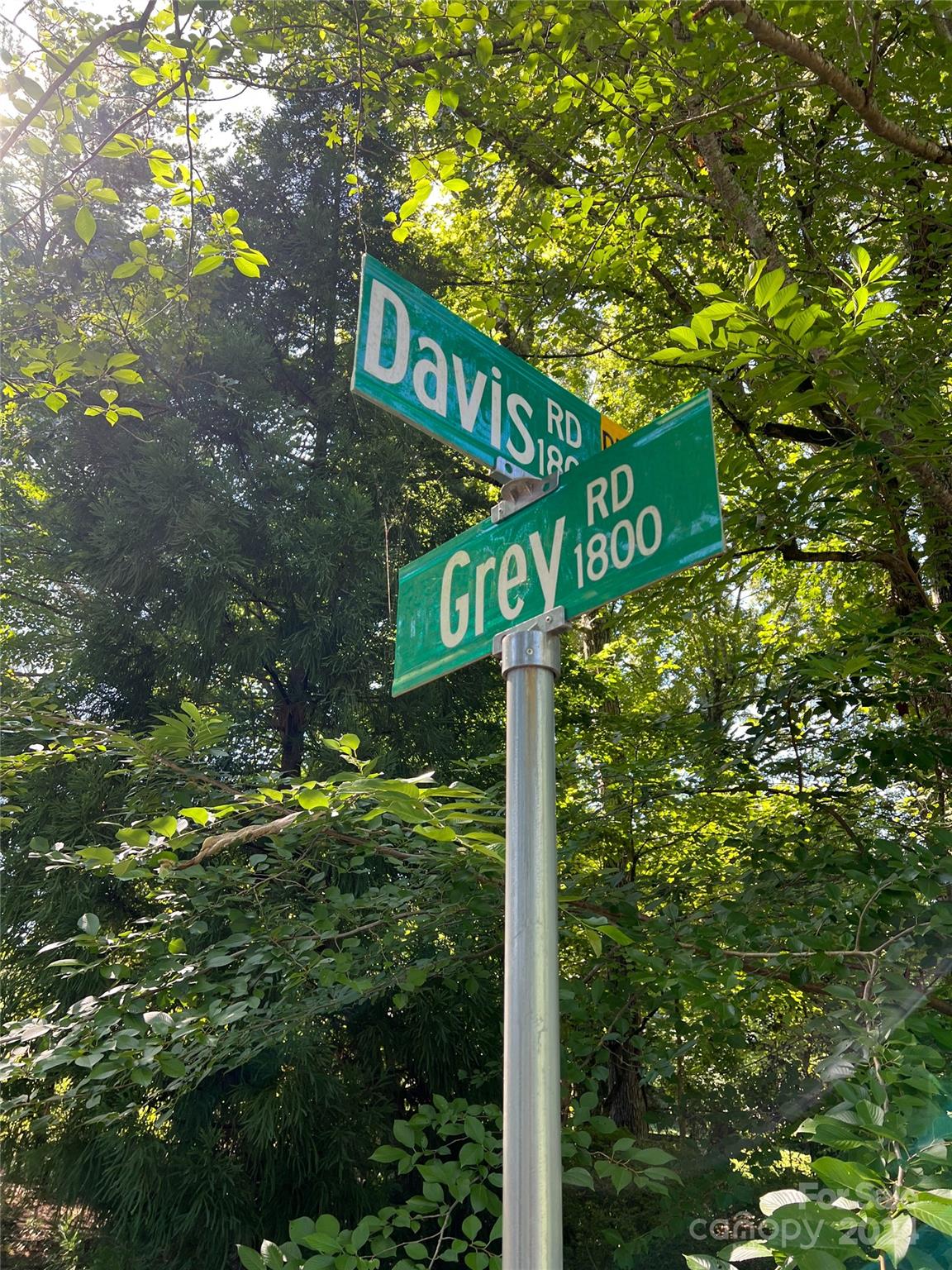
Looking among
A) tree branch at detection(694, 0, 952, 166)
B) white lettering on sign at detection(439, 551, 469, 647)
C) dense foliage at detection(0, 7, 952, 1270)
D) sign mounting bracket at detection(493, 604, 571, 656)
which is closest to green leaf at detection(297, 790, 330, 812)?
dense foliage at detection(0, 7, 952, 1270)

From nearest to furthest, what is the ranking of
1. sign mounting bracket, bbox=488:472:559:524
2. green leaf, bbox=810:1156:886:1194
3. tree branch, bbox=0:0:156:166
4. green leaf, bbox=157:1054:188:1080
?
green leaf, bbox=810:1156:886:1194
sign mounting bracket, bbox=488:472:559:524
green leaf, bbox=157:1054:188:1080
tree branch, bbox=0:0:156:166

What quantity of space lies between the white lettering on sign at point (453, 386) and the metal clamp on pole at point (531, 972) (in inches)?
14.1

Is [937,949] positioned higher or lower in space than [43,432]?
lower

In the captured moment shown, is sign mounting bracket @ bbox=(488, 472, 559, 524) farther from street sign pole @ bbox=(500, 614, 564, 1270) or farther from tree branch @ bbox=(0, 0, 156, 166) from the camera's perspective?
tree branch @ bbox=(0, 0, 156, 166)

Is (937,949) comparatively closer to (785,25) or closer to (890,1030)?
(890,1030)

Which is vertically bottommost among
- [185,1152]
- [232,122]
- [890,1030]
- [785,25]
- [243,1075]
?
[185,1152]

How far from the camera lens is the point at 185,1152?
4.08 meters

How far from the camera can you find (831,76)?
2730 millimetres

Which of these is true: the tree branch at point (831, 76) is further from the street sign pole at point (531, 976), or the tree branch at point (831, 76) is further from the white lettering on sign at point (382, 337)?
the street sign pole at point (531, 976)

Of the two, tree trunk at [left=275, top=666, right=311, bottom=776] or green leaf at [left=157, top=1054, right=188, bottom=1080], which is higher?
tree trunk at [left=275, top=666, right=311, bottom=776]

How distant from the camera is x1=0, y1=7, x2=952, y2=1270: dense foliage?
1932 mm

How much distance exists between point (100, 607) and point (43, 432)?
1.47m

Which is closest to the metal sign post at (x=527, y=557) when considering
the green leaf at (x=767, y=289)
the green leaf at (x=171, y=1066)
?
the green leaf at (x=767, y=289)

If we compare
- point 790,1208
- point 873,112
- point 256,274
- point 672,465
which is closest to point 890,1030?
point 790,1208
